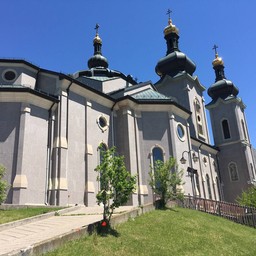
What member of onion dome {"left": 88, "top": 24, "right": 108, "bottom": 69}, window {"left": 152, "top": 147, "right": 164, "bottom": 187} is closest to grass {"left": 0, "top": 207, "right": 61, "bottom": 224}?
window {"left": 152, "top": 147, "right": 164, "bottom": 187}

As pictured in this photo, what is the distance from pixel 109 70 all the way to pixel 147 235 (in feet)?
86.8

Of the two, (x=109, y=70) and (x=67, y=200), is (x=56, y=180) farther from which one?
(x=109, y=70)

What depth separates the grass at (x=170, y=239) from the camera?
991cm

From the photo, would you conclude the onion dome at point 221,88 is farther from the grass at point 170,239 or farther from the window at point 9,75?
the window at point 9,75

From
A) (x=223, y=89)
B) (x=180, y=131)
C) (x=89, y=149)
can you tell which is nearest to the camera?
(x=89, y=149)

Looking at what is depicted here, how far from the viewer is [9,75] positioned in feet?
73.2

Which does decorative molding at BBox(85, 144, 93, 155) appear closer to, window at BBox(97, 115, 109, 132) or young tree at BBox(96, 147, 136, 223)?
window at BBox(97, 115, 109, 132)

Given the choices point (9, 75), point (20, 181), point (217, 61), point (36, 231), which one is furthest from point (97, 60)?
point (36, 231)

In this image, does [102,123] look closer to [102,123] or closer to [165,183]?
[102,123]

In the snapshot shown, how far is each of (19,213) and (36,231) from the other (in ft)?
12.3

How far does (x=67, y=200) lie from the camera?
1933 cm

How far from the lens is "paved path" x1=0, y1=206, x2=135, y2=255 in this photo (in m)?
9.28

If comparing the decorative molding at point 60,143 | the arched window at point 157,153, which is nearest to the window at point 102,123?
the decorative molding at point 60,143

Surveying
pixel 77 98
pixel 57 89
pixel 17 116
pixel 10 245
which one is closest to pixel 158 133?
pixel 77 98
